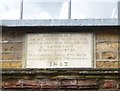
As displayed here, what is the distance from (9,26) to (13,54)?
1.57 ft

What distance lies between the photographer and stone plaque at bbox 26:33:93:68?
6.55 m

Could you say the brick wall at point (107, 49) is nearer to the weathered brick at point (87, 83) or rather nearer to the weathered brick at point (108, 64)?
the weathered brick at point (108, 64)

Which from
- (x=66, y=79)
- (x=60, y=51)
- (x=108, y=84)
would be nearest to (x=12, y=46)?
(x=60, y=51)

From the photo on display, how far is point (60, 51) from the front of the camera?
6.60 meters

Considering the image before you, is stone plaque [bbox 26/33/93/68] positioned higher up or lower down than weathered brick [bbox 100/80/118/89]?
higher up

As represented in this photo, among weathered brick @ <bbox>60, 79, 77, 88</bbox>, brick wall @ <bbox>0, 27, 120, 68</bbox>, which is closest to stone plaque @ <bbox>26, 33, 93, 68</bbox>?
brick wall @ <bbox>0, 27, 120, 68</bbox>

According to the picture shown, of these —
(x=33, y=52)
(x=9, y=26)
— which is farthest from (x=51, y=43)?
(x=9, y=26)

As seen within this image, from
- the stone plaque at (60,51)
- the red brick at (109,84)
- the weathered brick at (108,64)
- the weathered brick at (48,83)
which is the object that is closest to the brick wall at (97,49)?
the weathered brick at (108,64)

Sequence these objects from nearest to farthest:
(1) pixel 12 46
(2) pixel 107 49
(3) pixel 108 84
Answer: (3) pixel 108 84, (2) pixel 107 49, (1) pixel 12 46

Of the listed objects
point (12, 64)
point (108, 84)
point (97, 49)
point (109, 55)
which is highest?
point (97, 49)

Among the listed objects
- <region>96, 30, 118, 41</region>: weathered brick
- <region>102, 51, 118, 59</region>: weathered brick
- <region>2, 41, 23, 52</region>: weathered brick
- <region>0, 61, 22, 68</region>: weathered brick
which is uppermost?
<region>96, 30, 118, 41</region>: weathered brick

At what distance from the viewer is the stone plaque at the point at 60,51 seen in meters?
6.55

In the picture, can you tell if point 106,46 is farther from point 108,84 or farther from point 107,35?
point 108,84

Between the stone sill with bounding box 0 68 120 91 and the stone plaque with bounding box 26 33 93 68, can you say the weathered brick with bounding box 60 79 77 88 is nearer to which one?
the stone sill with bounding box 0 68 120 91
